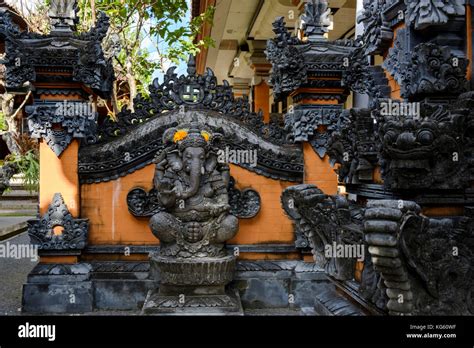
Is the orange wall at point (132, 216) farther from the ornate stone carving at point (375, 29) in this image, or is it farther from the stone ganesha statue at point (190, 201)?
the ornate stone carving at point (375, 29)

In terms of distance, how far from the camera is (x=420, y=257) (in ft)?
7.23

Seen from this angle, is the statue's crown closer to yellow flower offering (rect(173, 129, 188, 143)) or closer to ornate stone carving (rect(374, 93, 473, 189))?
yellow flower offering (rect(173, 129, 188, 143))

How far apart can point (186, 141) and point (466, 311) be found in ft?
14.3

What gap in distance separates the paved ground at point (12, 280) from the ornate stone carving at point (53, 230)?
0.92 metres

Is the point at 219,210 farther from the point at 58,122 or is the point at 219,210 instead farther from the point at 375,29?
the point at 375,29

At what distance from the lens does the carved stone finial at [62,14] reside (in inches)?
268

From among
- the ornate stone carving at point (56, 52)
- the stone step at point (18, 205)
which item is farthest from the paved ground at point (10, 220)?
the ornate stone carving at point (56, 52)

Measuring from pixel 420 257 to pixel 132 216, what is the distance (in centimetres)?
536

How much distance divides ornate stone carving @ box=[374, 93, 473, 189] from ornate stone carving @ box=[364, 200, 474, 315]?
218 millimetres

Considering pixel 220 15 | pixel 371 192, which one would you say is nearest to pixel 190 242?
pixel 371 192

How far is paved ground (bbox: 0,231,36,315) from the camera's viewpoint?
6.57 meters

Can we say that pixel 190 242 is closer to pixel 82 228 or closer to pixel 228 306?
pixel 228 306

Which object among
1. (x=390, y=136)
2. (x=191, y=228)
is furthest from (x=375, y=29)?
(x=191, y=228)

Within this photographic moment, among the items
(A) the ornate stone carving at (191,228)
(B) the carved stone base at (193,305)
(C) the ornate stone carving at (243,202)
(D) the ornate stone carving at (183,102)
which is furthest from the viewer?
(D) the ornate stone carving at (183,102)
